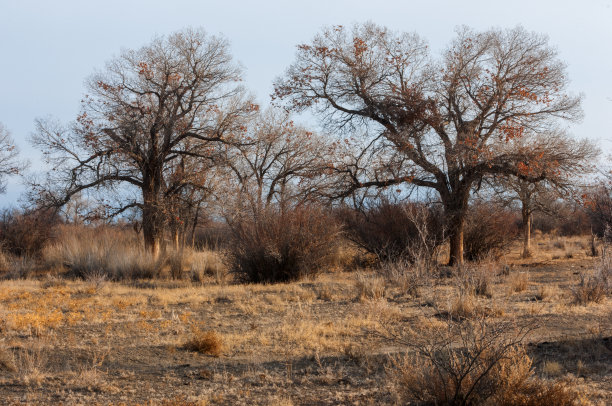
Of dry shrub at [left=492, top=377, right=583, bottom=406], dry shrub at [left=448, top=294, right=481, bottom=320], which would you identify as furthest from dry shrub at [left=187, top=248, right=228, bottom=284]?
dry shrub at [left=492, top=377, right=583, bottom=406]

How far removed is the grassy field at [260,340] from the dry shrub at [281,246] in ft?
5.53

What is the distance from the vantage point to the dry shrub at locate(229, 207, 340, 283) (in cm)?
1541

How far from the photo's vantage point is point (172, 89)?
2161cm

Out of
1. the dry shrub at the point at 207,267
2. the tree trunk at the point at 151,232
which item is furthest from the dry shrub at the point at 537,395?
the tree trunk at the point at 151,232

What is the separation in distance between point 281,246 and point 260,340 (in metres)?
7.54

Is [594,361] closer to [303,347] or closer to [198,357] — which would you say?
[303,347]

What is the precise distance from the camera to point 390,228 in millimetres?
18906

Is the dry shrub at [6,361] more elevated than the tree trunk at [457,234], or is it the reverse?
the tree trunk at [457,234]

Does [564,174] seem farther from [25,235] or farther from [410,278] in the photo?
[25,235]

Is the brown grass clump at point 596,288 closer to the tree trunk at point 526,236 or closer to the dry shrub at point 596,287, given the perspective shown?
the dry shrub at point 596,287

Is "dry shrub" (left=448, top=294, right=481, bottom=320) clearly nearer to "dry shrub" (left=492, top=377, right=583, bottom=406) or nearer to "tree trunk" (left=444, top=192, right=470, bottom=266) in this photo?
"dry shrub" (left=492, top=377, right=583, bottom=406)

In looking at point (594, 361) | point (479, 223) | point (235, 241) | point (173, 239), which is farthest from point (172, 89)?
point (594, 361)

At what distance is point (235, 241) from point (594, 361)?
10580 mm

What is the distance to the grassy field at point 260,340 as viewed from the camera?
5723 mm
